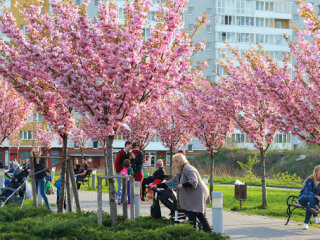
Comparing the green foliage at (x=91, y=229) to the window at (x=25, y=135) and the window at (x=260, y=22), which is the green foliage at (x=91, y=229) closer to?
the window at (x=25, y=135)

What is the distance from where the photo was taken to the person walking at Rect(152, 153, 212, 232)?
10.5 meters

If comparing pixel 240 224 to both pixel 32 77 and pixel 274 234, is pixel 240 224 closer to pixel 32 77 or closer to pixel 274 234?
pixel 274 234

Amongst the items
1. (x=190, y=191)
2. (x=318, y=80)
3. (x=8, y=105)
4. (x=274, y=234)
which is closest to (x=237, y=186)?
(x=318, y=80)

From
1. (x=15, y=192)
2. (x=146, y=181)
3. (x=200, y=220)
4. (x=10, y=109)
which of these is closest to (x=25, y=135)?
(x=10, y=109)

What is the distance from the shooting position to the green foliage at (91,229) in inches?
380

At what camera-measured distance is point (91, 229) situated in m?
10.1

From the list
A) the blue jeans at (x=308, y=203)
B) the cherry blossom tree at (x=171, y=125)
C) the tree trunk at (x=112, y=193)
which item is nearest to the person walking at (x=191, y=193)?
the tree trunk at (x=112, y=193)

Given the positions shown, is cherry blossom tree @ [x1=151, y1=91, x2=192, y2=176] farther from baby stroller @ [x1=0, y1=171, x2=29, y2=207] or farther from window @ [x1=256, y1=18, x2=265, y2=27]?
window @ [x1=256, y1=18, x2=265, y2=27]

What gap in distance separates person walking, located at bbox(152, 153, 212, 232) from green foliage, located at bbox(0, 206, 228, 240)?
21.4 inches

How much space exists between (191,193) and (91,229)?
2082mm

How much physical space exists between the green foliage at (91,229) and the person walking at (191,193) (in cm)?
54

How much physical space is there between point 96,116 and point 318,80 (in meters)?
7.13

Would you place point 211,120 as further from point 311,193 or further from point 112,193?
point 112,193

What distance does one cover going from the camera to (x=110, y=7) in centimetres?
1202
